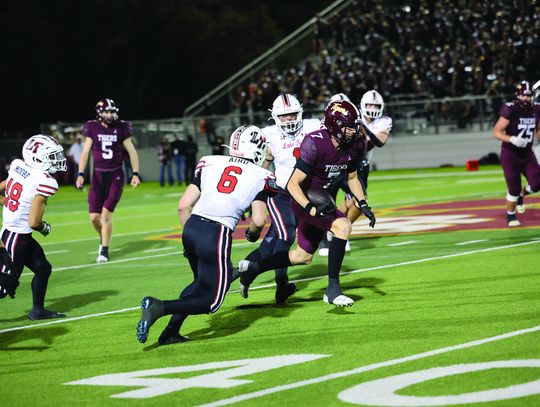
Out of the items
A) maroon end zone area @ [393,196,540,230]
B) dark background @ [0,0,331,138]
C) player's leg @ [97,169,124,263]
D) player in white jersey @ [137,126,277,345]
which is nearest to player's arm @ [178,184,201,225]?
player in white jersey @ [137,126,277,345]

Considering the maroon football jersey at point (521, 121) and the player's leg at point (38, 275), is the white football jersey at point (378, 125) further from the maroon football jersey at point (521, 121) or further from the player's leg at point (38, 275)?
the player's leg at point (38, 275)

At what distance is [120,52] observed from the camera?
193ft

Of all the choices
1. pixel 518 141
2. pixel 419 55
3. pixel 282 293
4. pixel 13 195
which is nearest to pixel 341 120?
pixel 282 293

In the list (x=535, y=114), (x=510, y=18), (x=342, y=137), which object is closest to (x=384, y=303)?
(x=342, y=137)

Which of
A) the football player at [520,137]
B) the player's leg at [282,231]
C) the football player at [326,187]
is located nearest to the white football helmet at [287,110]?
the player's leg at [282,231]

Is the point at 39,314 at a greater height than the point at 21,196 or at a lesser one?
lesser

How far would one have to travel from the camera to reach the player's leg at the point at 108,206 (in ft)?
45.2

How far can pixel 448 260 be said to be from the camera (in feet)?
38.3

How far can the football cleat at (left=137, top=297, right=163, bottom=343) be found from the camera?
7449 millimetres

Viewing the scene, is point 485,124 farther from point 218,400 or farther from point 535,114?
point 218,400

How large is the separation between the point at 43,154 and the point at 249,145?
2.05m

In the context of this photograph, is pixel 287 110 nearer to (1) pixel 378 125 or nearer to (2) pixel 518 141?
(1) pixel 378 125

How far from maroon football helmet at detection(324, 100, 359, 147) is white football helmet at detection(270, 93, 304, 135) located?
1.18 m

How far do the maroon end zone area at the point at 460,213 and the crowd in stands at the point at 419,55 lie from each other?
14594 millimetres
